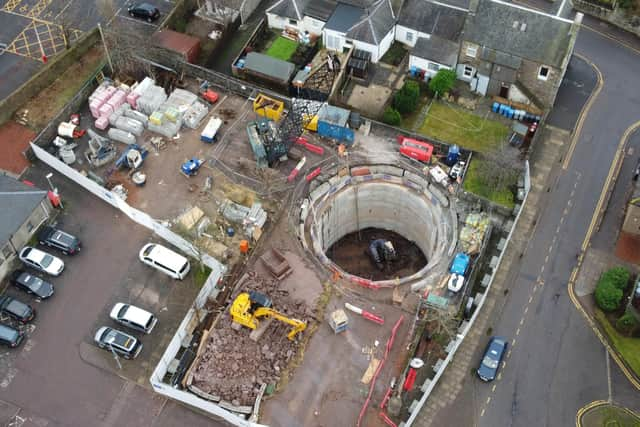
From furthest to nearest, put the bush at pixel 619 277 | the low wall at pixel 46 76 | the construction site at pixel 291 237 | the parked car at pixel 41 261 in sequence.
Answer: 1. the low wall at pixel 46 76
2. the bush at pixel 619 277
3. the parked car at pixel 41 261
4. the construction site at pixel 291 237

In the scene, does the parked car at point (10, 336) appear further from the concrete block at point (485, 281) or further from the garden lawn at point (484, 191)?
the garden lawn at point (484, 191)

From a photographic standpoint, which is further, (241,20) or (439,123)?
(241,20)

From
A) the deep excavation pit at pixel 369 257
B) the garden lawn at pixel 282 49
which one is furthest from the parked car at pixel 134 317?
the garden lawn at pixel 282 49

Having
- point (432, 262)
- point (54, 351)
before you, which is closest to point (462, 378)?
point (432, 262)

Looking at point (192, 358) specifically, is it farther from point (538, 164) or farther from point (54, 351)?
point (538, 164)

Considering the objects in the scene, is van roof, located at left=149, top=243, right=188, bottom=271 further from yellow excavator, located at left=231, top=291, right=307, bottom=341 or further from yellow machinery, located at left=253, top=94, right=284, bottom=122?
yellow machinery, located at left=253, top=94, right=284, bottom=122

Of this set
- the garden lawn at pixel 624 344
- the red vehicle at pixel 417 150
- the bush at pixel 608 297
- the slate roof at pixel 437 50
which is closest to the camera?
the garden lawn at pixel 624 344
